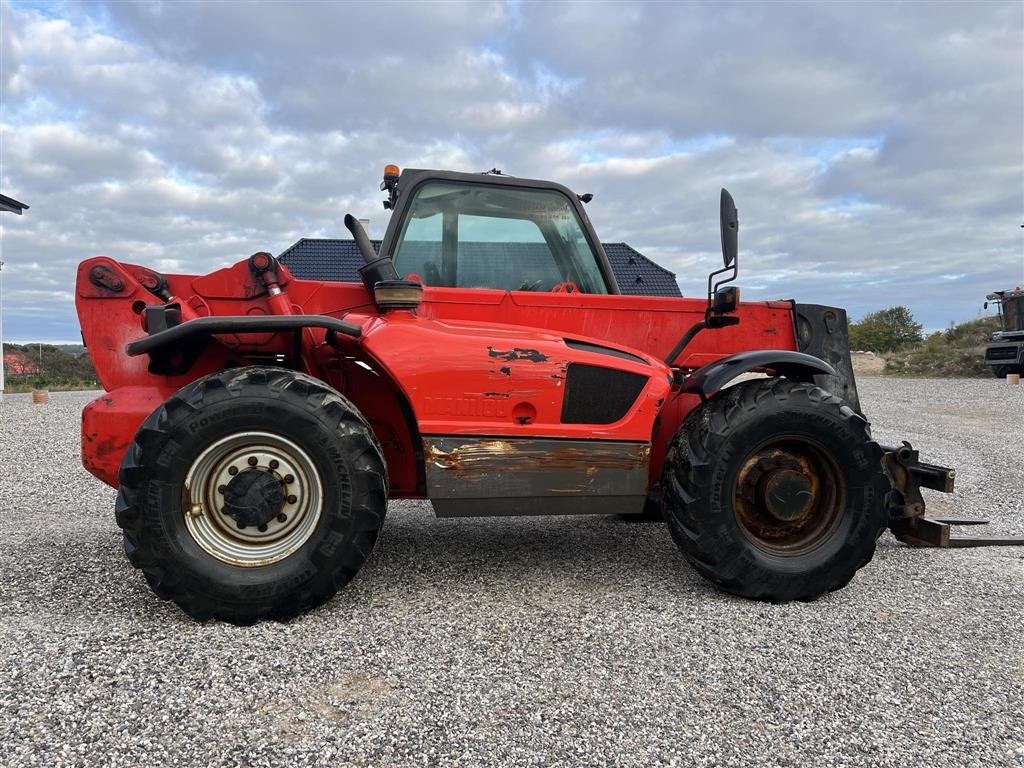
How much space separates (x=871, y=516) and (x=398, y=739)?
8.19 ft

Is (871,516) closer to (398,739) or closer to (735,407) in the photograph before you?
(735,407)

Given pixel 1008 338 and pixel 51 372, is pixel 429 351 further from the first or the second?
pixel 51 372

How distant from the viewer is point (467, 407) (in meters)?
3.32

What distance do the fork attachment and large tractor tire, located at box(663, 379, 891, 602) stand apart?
0.84 meters

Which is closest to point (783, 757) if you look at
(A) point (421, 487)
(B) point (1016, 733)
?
(B) point (1016, 733)

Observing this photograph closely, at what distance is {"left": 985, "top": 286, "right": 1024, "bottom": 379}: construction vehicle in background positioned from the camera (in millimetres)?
23516

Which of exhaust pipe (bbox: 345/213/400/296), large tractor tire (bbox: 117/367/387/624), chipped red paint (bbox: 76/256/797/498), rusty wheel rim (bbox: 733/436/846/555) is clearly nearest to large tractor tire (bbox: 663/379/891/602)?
rusty wheel rim (bbox: 733/436/846/555)

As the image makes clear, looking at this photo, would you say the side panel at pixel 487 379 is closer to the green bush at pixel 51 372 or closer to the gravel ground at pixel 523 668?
the gravel ground at pixel 523 668

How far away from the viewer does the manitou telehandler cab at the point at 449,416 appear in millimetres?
3070

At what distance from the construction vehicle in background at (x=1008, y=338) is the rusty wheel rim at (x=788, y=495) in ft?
80.7

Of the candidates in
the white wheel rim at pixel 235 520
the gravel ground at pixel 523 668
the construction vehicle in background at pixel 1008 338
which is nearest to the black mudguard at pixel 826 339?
the gravel ground at pixel 523 668

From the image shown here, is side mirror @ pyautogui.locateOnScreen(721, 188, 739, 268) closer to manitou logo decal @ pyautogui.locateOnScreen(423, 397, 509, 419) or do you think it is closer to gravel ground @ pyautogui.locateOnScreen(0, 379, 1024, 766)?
manitou logo decal @ pyautogui.locateOnScreen(423, 397, 509, 419)

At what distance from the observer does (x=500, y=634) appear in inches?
117

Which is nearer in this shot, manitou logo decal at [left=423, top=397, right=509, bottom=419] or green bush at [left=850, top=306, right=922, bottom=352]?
manitou logo decal at [left=423, top=397, right=509, bottom=419]
